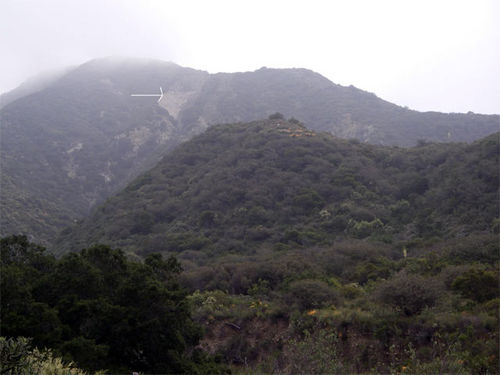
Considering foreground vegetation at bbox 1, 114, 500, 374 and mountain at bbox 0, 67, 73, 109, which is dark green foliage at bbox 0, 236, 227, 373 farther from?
mountain at bbox 0, 67, 73, 109

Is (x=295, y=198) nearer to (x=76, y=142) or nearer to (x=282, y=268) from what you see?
(x=282, y=268)

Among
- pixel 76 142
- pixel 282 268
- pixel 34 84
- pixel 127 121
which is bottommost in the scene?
pixel 282 268

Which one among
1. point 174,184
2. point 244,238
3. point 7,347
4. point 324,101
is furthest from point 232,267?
point 324,101

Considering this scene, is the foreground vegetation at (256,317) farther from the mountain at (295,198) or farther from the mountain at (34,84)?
the mountain at (34,84)

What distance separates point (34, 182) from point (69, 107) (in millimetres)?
27814

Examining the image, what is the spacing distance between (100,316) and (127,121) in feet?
207

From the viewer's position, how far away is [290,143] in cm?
3856

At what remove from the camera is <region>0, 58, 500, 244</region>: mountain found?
44.8 metres

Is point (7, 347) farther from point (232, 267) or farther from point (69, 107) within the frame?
point (69, 107)

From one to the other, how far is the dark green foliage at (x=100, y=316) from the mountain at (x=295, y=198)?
13.9 meters

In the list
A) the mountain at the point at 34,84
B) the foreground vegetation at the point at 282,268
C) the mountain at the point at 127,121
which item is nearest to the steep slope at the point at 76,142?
the mountain at the point at 127,121

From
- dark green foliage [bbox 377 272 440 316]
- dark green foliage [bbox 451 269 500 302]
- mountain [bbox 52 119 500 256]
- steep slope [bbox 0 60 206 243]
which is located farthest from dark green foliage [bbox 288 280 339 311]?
steep slope [bbox 0 60 206 243]

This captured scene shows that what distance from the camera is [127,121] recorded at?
68.9 meters

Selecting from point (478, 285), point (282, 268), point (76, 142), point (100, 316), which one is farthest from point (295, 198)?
point (76, 142)
